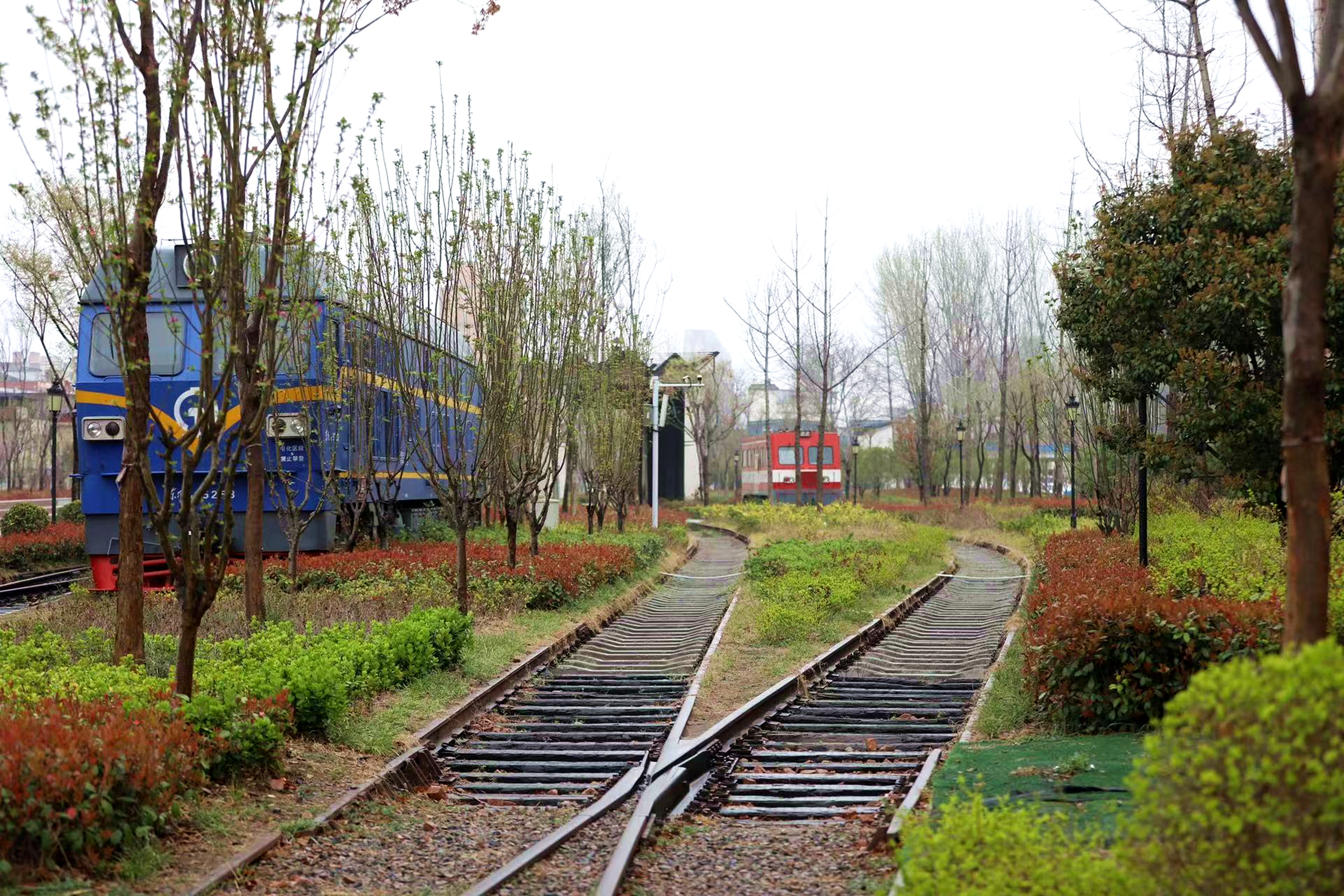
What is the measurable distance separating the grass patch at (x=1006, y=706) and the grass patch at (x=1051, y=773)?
492 millimetres

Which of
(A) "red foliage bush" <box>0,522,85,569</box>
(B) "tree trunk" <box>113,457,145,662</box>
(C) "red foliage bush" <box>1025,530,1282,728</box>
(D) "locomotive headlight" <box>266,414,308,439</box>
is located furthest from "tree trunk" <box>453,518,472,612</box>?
(A) "red foliage bush" <box>0,522,85,569</box>

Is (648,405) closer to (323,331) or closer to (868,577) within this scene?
(868,577)

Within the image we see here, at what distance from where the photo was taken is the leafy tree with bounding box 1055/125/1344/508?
10.0m

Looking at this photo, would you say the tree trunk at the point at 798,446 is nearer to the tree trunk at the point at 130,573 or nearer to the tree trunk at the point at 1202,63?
the tree trunk at the point at 1202,63

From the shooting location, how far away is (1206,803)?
3275 mm

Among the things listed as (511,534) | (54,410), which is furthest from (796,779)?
(54,410)

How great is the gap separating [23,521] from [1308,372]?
Result: 86.7 ft

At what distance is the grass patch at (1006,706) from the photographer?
28.1ft

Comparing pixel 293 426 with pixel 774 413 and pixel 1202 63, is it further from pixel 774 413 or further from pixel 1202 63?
pixel 774 413

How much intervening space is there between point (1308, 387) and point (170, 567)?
230 inches

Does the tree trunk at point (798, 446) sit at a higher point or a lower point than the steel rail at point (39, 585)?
higher

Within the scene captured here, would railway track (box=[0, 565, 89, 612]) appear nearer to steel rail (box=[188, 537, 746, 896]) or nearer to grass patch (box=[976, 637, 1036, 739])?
steel rail (box=[188, 537, 746, 896])

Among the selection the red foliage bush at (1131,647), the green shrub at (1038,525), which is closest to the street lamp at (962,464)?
the green shrub at (1038,525)

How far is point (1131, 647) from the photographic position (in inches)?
313
